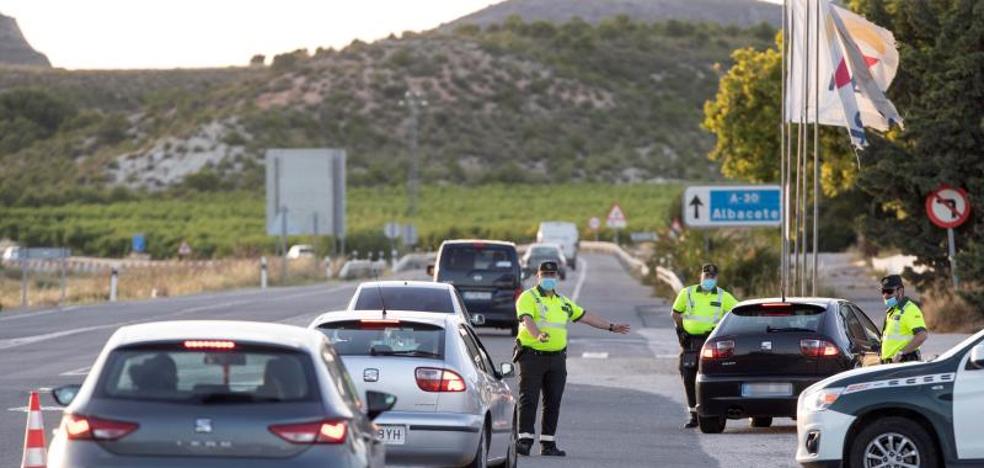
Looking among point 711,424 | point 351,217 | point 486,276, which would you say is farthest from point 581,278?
point 711,424

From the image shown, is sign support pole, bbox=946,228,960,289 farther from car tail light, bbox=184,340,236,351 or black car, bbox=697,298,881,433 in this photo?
car tail light, bbox=184,340,236,351

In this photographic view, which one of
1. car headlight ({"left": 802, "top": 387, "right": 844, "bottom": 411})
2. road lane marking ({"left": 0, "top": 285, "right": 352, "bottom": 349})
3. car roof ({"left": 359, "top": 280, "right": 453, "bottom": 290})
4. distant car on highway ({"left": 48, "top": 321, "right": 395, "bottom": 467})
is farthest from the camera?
road lane marking ({"left": 0, "top": 285, "right": 352, "bottom": 349})

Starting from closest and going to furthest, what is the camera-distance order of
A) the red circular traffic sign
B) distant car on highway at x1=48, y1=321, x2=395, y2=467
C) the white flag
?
distant car on highway at x1=48, y1=321, x2=395, y2=467
the white flag
the red circular traffic sign

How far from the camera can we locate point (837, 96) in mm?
33562

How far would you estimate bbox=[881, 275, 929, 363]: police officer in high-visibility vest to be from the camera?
60.2 ft

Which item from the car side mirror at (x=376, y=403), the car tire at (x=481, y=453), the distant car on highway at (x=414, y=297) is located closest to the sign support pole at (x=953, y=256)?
the distant car on highway at (x=414, y=297)

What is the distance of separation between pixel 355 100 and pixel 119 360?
503 feet

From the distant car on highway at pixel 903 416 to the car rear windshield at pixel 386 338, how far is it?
9.26ft

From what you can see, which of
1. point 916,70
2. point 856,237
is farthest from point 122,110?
point 916,70

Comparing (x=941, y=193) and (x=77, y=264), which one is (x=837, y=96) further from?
(x=77, y=264)

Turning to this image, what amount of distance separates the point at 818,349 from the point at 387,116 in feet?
469

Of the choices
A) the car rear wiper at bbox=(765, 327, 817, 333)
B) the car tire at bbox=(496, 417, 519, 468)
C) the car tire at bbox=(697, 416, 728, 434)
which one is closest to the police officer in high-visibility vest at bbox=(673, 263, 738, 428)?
the car tire at bbox=(697, 416, 728, 434)

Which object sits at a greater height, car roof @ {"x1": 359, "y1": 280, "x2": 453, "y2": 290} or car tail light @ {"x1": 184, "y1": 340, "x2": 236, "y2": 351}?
car tail light @ {"x1": 184, "y1": 340, "x2": 236, "y2": 351}

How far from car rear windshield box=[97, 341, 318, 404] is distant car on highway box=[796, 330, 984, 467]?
18.4 feet
